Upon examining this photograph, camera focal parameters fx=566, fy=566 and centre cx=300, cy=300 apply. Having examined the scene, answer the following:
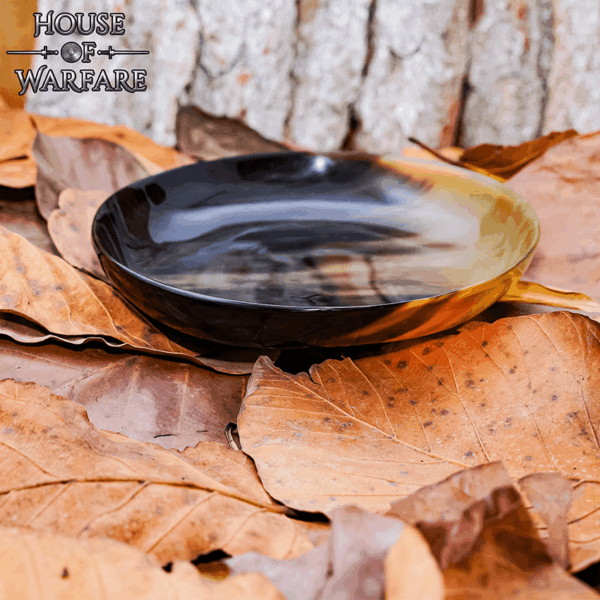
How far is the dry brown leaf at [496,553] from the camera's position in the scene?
236 mm

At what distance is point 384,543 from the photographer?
23cm

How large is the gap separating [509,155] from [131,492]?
706 millimetres

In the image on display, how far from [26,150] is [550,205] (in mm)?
690

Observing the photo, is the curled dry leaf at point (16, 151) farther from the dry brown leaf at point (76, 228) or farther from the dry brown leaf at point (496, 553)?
the dry brown leaf at point (496, 553)

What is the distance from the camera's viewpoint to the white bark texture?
0.98 meters

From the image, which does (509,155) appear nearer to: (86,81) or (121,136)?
(121,136)

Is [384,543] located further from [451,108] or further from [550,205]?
[451,108]

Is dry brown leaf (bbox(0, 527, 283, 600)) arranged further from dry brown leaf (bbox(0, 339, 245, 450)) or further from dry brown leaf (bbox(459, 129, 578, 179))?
dry brown leaf (bbox(459, 129, 578, 179))

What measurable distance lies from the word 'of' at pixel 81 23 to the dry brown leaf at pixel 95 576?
3.02ft

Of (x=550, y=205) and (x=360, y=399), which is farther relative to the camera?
(x=550, y=205)

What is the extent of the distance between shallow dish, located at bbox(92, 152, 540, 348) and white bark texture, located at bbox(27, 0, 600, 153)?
14.3 inches

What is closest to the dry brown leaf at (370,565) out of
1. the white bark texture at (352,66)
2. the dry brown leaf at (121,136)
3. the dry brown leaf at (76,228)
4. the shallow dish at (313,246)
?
the shallow dish at (313,246)

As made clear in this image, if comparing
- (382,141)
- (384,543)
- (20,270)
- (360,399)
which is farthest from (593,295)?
(382,141)

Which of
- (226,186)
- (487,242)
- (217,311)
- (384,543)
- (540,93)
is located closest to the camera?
(384,543)
